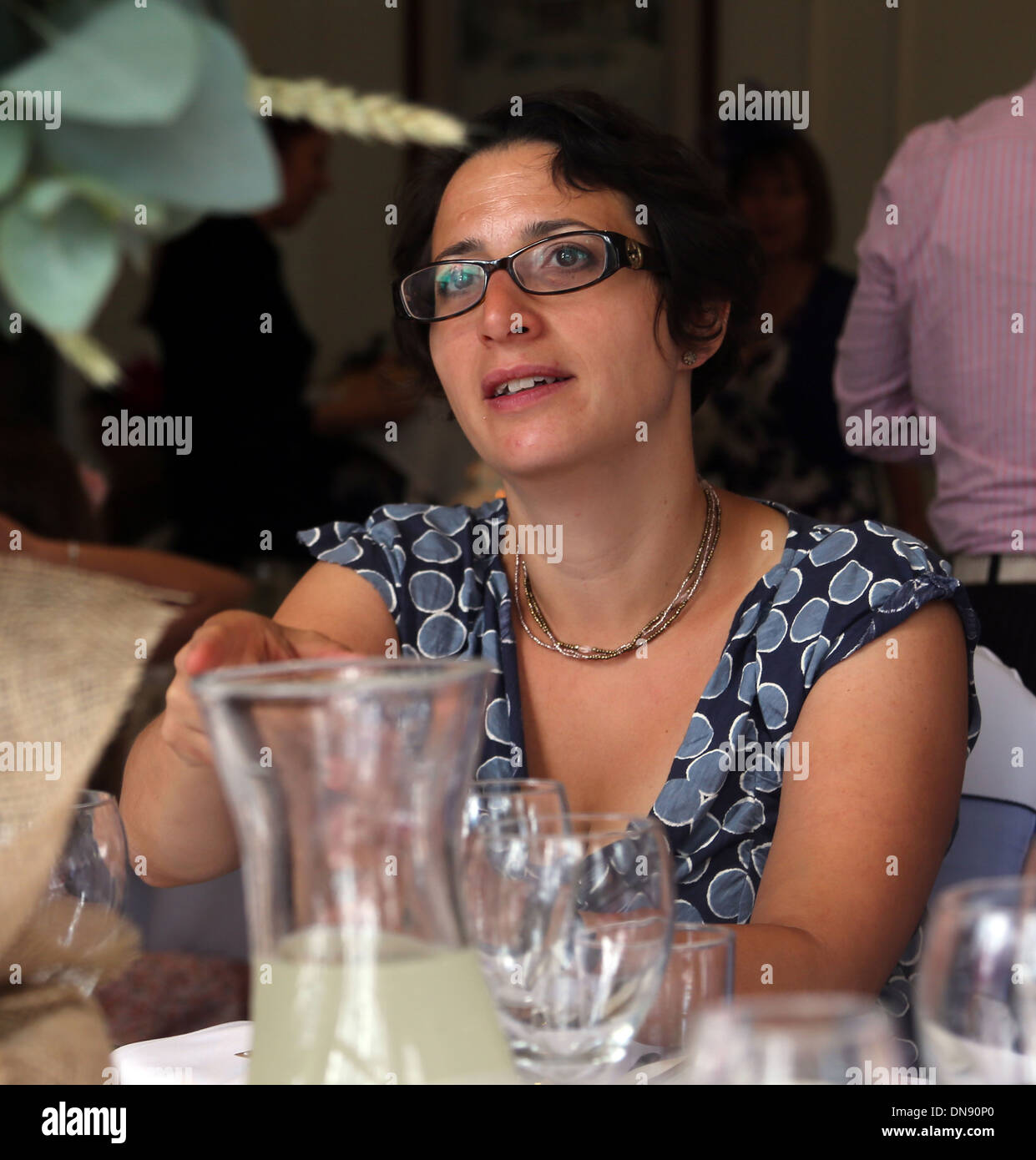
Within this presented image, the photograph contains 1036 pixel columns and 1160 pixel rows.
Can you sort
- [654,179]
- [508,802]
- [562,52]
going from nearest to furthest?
[508,802], [654,179], [562,52]

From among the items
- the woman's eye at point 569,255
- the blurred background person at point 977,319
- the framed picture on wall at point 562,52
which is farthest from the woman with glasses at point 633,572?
the framed picture on wall at point 562,52

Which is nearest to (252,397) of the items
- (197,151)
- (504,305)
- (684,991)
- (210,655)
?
(504,305)

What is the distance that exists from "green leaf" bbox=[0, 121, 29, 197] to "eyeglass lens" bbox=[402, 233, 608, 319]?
917 mm

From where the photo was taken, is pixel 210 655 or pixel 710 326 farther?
pixel 710 326

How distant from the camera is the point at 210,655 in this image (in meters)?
0.80

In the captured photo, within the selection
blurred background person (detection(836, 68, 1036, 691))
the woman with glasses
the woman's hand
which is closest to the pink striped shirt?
blurred background person (detection(836, 68, 1036, 691))

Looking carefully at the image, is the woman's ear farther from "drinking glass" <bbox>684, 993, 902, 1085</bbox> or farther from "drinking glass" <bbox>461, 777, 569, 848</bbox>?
"drinking glass" <bbox>684, 993, 902, 1085</bbox>

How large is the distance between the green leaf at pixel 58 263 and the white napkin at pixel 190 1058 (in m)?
0.40

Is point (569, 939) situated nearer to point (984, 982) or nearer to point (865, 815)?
point (984, 982)

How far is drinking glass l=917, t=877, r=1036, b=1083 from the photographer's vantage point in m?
0.48

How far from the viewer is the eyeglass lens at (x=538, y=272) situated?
1358 millimetres

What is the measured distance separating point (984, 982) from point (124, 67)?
408 millimetres

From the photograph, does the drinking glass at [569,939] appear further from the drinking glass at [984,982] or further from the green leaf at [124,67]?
the green leaf at [124,67]
